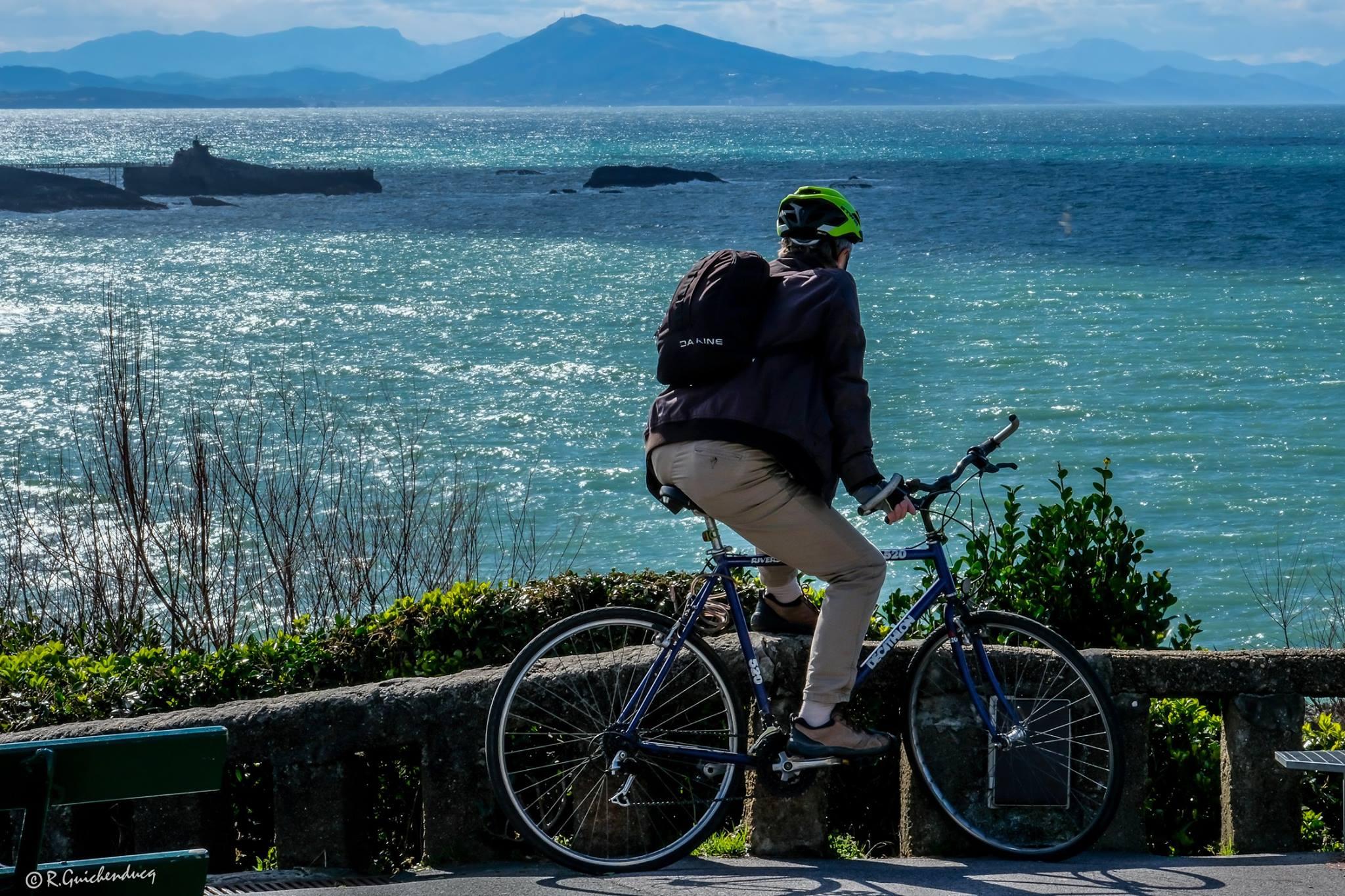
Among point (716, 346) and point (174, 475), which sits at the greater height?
point (716, 346)

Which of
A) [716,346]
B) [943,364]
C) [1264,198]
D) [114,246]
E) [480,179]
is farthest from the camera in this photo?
[480,179]

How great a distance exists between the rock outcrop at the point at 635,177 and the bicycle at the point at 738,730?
10168 cm

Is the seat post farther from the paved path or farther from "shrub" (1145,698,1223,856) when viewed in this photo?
"shrub" (1145,698,1223,856)

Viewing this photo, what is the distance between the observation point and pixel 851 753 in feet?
14.4

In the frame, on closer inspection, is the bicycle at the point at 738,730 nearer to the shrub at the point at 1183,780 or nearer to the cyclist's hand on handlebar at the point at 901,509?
the cyclist's hand on handlebar at the point at 901,509

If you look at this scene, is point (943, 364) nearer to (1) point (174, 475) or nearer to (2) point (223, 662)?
(1) point (174, 475)

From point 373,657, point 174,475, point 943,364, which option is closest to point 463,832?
point 373,657

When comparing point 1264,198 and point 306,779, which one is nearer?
point 306,779

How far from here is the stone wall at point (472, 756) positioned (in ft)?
14.4

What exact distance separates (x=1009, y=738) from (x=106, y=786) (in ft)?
9.18

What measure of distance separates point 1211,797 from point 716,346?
253 centimetres

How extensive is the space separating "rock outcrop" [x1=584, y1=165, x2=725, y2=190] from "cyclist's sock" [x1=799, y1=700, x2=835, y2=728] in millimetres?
101962

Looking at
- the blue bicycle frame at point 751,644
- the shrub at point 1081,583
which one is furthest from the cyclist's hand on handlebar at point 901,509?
the shrub at point 1081,583

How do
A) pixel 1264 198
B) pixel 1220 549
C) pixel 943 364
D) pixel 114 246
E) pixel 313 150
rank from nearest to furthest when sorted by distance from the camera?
pixel 1220 549 < pixel 943 364 < pixel 114 246 < pixel 1264 198 < pixel 313 150
